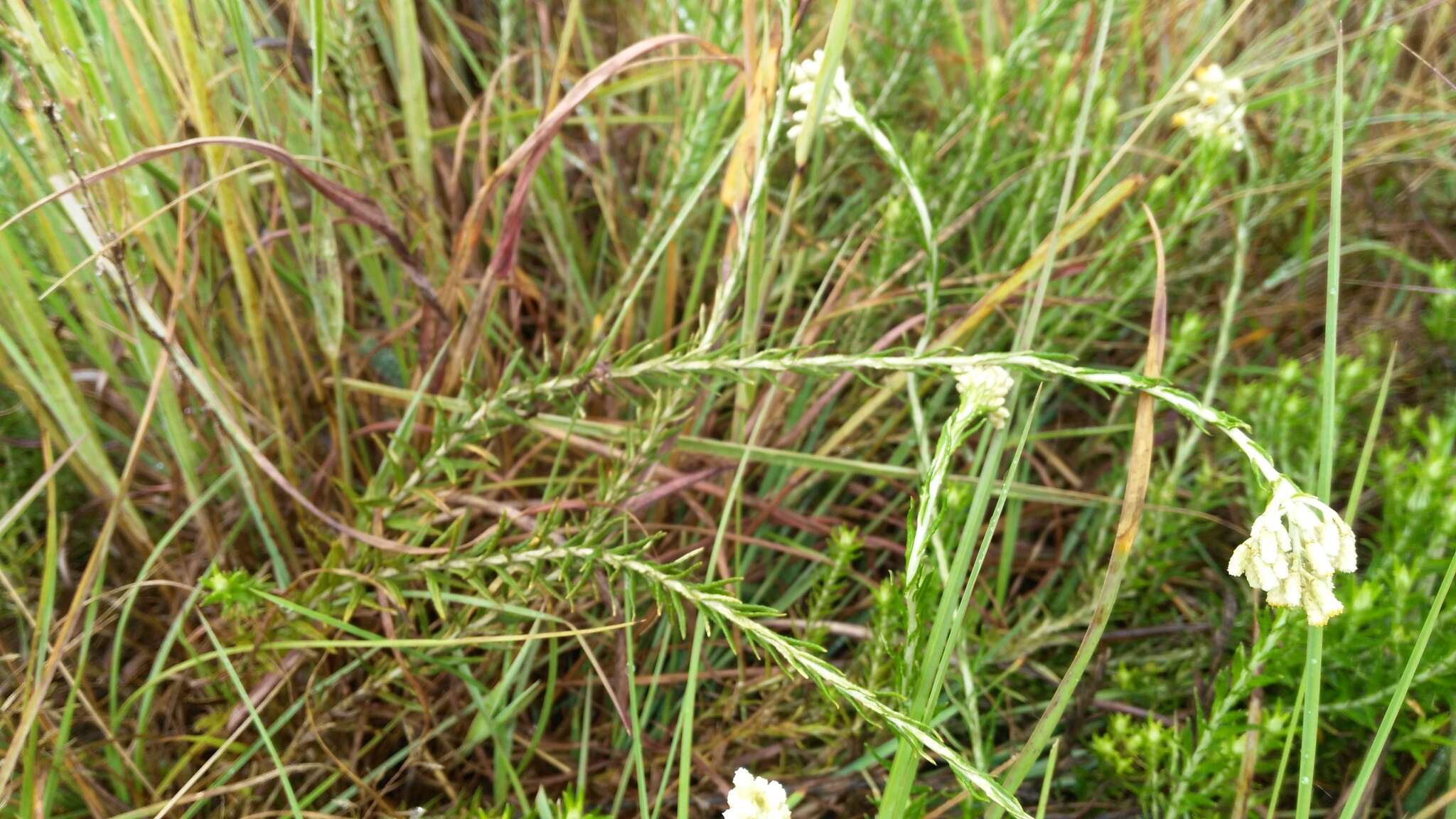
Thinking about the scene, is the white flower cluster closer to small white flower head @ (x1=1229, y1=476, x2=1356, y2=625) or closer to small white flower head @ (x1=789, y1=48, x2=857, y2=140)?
small white flower head @ (x1=789, y1=48, x2=857, y2=140)

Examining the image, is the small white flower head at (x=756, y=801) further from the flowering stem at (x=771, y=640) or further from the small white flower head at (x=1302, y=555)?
the small white flower head at (x=1302, y=555)

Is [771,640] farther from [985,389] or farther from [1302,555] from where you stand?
[1302,555]

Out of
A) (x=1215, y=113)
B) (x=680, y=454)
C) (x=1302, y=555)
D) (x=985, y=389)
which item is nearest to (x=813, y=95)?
(x=985, y=389)

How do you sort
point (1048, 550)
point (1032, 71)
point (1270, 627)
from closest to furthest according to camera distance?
point (1270, 627) → point (1048, 550) → point (1032, 71)

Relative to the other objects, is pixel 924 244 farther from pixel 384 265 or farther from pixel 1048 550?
pixel 384 265

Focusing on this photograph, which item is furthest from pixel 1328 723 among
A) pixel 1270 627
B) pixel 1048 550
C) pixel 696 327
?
pixel 696 327

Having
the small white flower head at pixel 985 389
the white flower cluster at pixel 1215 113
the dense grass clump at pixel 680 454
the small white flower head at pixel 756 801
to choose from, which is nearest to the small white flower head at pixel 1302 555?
the dense grass clump at pixel 680 454
